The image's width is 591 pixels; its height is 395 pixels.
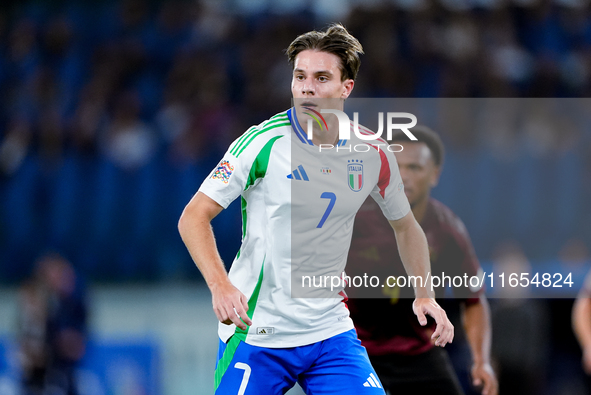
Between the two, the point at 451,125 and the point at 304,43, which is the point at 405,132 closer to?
the point at 304,43

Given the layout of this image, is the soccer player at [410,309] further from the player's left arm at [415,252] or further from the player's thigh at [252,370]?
the player's thigh at [252,370]

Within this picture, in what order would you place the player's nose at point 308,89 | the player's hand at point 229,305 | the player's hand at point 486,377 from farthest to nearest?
the player's hand at point 486,377 → the player's nose at point 308,89 → the player's hand at point 229,305

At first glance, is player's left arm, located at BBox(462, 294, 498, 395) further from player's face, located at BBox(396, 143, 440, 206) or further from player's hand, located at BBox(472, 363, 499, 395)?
player's face, located at BBox(396, 143, 440, 206)

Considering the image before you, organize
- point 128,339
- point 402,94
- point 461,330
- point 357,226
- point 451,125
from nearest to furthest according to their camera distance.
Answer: point 357,226 → point 461,330 → point 128,339 → point 451,125 → point 402,94

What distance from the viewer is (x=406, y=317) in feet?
15.8

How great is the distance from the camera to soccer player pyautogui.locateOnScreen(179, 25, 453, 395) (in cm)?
344

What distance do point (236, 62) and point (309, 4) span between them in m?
1.60

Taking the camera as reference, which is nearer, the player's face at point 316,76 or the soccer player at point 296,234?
the soccer player at point 296,234

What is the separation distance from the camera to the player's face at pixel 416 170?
4.80 meters

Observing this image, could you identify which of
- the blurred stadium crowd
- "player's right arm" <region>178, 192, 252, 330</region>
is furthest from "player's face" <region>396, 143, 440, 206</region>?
the blurred stadium crowd

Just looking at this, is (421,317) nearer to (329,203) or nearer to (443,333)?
(443,333)

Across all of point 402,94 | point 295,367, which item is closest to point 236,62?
point 402,94

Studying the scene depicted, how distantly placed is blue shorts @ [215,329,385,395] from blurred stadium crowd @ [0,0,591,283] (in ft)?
13.2

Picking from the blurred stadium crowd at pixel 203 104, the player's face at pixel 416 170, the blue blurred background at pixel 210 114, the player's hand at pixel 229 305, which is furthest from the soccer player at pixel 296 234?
the blurred stadium crowd at pixel 203 104
